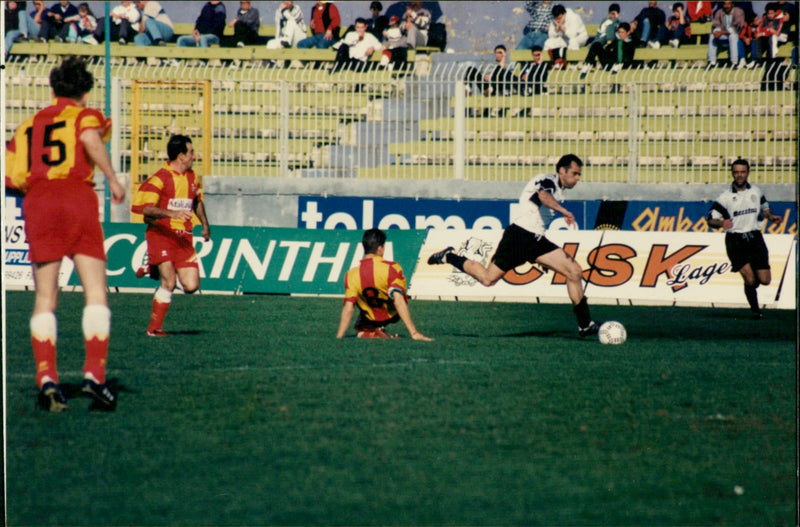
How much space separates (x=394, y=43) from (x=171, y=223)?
1244cm

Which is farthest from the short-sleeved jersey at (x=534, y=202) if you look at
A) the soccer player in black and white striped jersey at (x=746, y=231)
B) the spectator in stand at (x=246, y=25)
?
the spectator in stand at (x=246, y=25)

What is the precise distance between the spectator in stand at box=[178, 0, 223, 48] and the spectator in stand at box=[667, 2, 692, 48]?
916 cm

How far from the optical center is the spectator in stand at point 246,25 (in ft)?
75.7

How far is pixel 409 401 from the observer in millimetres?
6852

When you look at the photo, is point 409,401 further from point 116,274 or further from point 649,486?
point 116,274

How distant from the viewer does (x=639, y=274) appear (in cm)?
1466

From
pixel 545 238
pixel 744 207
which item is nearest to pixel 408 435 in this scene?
pixel 545 238

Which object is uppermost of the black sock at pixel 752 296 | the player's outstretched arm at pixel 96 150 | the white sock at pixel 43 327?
the player's outstretched arm at pixel 96 150

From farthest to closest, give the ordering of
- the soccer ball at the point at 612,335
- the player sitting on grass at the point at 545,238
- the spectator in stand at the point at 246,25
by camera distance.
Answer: the spectator in stand at the point at 246,25 < the player sitting on grass at the point at 545,238 < the soccer ball at the point at 612,335

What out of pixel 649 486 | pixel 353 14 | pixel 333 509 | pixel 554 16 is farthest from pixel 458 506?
pixel 353 14

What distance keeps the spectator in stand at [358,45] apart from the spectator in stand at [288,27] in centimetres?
122

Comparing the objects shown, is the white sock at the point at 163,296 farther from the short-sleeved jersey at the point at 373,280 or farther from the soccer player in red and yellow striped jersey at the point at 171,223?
the short-sleeved jersey at the point at 373,280

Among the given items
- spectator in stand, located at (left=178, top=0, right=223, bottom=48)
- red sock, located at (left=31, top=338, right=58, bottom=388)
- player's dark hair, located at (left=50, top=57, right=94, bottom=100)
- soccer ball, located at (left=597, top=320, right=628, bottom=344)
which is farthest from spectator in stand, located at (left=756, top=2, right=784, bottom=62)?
red sock, located at (left=31, top=338, right=58, bottom=388)

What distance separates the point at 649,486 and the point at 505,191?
13890mm
